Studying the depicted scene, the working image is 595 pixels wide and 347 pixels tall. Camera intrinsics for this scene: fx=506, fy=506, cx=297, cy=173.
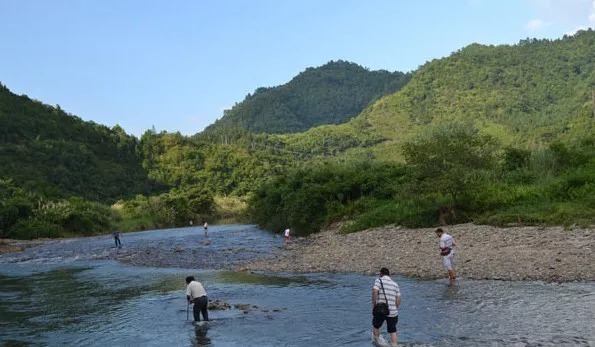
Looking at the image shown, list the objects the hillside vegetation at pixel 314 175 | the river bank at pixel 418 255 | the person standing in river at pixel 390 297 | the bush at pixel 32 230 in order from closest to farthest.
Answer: the person standing in river at pixel 390 297 → the river bank at pixel 418 255 → the hillside vegetation at pixel 314 175 → the bush at pixel 32 230

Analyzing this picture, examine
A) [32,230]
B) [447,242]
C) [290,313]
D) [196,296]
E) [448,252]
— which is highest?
[32,230]

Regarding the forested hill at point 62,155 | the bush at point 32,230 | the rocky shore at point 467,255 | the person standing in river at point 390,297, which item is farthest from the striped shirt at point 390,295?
the forested hill at point 62,155

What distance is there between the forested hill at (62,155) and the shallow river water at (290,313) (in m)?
78.7

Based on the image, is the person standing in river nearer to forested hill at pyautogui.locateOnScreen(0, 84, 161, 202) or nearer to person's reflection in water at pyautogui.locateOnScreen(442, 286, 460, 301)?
person's reflection in water at pyautogui.locateOnScreen(442, 286, 460, 301)

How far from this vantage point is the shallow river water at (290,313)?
14.5 m

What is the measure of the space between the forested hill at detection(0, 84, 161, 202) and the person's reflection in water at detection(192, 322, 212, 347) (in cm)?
8717

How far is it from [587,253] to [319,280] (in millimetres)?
12002

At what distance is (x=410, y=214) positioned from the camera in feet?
123

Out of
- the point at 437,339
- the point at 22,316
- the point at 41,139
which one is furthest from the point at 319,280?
the point at 41,139

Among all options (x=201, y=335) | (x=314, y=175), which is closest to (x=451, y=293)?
(x=201, y=335)

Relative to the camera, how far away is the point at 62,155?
131000mm

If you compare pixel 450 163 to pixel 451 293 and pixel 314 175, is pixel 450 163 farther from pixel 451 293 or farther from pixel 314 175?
pixel 314 175

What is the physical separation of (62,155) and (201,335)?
128470 millimetres

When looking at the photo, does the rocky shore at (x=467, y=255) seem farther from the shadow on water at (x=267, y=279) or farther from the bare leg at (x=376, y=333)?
the bare leg at (x=376, y=333)
